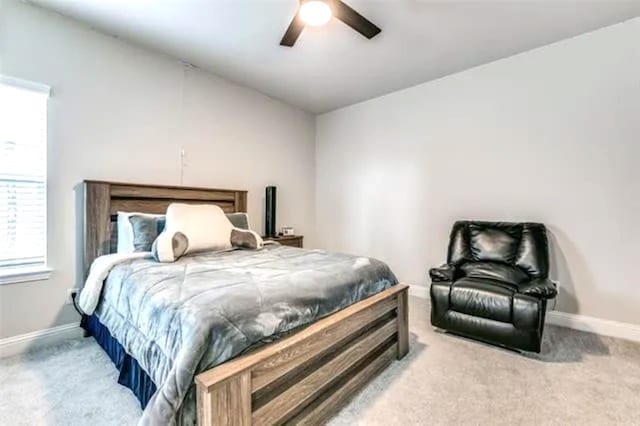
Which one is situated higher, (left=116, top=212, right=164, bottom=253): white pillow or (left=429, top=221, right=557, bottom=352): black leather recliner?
(left=116, top=212, right=164, bottom=253): white pillow

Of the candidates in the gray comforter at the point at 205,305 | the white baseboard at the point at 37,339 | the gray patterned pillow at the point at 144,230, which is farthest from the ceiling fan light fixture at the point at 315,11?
the white baseboard at the point at 37,339

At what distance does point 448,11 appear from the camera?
2.52 metres

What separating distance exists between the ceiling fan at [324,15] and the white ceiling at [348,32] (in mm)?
373

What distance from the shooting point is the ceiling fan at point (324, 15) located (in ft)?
6.37

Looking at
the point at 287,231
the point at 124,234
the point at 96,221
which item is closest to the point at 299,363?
the point at 124,234

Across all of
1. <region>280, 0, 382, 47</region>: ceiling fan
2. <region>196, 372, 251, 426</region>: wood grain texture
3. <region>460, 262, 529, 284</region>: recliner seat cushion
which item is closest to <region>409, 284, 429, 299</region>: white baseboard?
<region>460, 262, 529, 284</region>: recliner seat cushion

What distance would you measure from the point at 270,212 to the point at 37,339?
255 cm

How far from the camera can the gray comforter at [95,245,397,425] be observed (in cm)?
122

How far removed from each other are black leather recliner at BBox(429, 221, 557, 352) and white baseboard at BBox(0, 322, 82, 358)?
122 inches

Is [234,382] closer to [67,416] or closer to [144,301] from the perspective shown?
[144,301]

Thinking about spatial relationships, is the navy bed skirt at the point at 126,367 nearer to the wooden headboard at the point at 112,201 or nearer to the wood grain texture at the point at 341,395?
the wooden headboard at the point at 112,201

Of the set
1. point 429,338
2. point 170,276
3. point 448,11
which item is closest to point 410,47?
point 448,11

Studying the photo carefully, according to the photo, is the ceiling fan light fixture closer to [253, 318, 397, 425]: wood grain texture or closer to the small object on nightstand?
[253, 318, 397, 425]: wood grain texture

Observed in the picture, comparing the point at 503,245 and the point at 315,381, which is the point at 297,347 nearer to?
the point at 315,381
